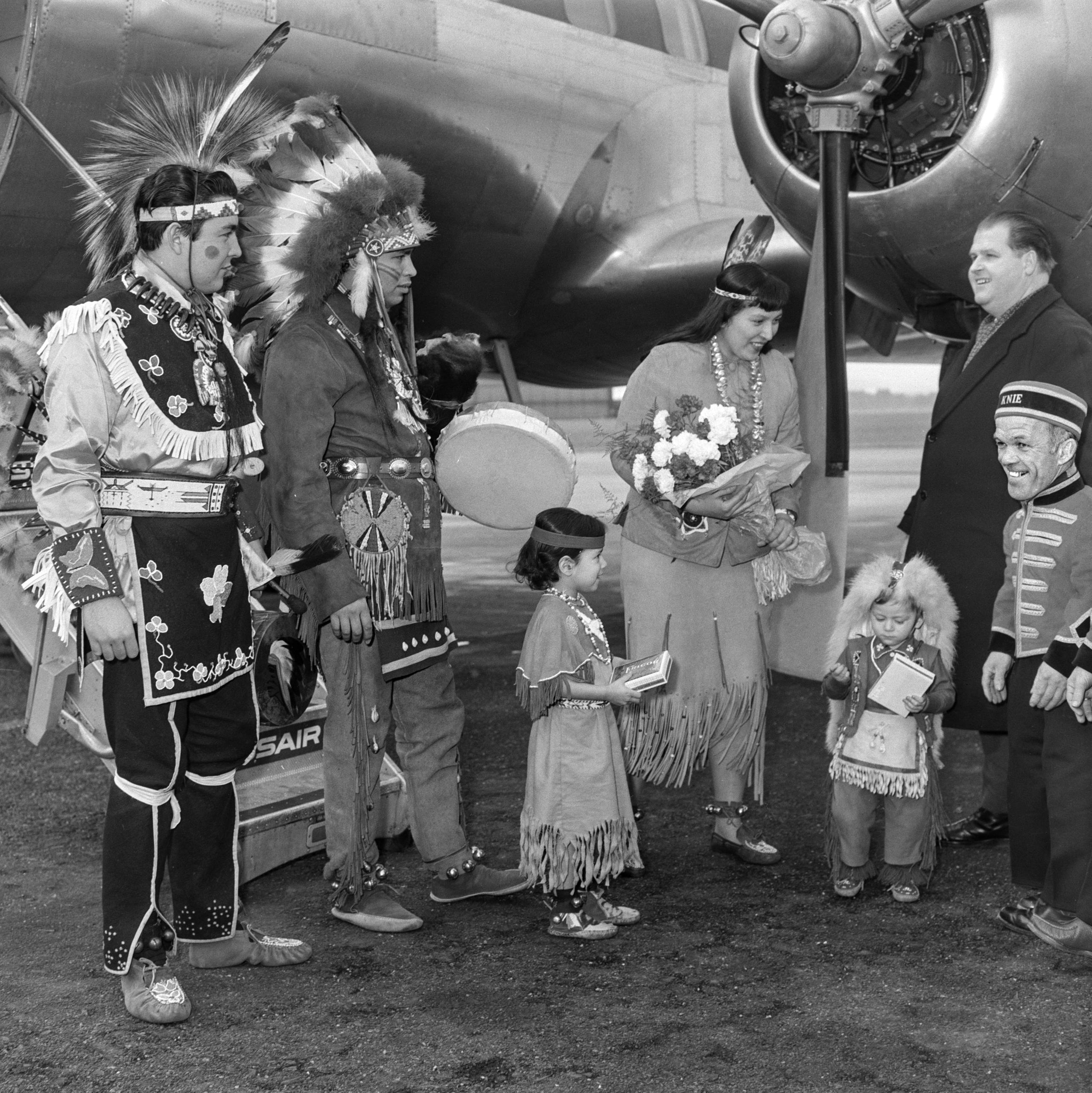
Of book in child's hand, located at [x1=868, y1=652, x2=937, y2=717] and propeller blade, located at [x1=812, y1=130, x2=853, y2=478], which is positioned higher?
propeller blade, located at [x1=812, y1=130, x2=853, y2=478]

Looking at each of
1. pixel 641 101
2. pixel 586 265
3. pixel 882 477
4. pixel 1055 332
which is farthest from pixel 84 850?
pixel 882 477

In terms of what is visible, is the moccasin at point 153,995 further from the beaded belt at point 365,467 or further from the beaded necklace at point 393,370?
the beaded necklace at point 393,370

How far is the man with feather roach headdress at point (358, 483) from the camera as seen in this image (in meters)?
3.20

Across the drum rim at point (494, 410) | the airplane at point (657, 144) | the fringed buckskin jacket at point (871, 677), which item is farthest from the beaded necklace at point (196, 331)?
the airplane at point (657, 144)

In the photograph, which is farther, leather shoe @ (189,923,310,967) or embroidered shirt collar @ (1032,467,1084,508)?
embroidered shirt collar @ (1032,467,1084,508)

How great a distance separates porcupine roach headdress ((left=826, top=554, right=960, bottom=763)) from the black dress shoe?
473 millimetres

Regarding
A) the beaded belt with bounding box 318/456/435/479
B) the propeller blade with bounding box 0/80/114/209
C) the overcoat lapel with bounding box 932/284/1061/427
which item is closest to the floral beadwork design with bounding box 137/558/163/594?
the beaded belt with bounding box 318/456/435/479

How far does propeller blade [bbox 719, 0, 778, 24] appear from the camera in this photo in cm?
511

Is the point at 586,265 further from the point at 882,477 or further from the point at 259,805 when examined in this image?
the point at 882,477

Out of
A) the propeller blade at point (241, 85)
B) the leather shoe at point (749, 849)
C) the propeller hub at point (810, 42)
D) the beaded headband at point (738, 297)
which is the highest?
the propeller hub at point (810, 42)

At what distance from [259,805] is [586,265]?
176 inches

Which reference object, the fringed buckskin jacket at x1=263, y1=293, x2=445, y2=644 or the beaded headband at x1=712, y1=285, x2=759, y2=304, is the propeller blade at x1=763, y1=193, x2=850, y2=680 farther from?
the fringed buckskin jacket at x1=263, y1=293, x2=445, y2=644

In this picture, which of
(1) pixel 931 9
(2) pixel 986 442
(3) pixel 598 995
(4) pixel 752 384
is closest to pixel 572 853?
(3) pixel 598 995

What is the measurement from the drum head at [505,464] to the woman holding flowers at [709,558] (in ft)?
0.71
